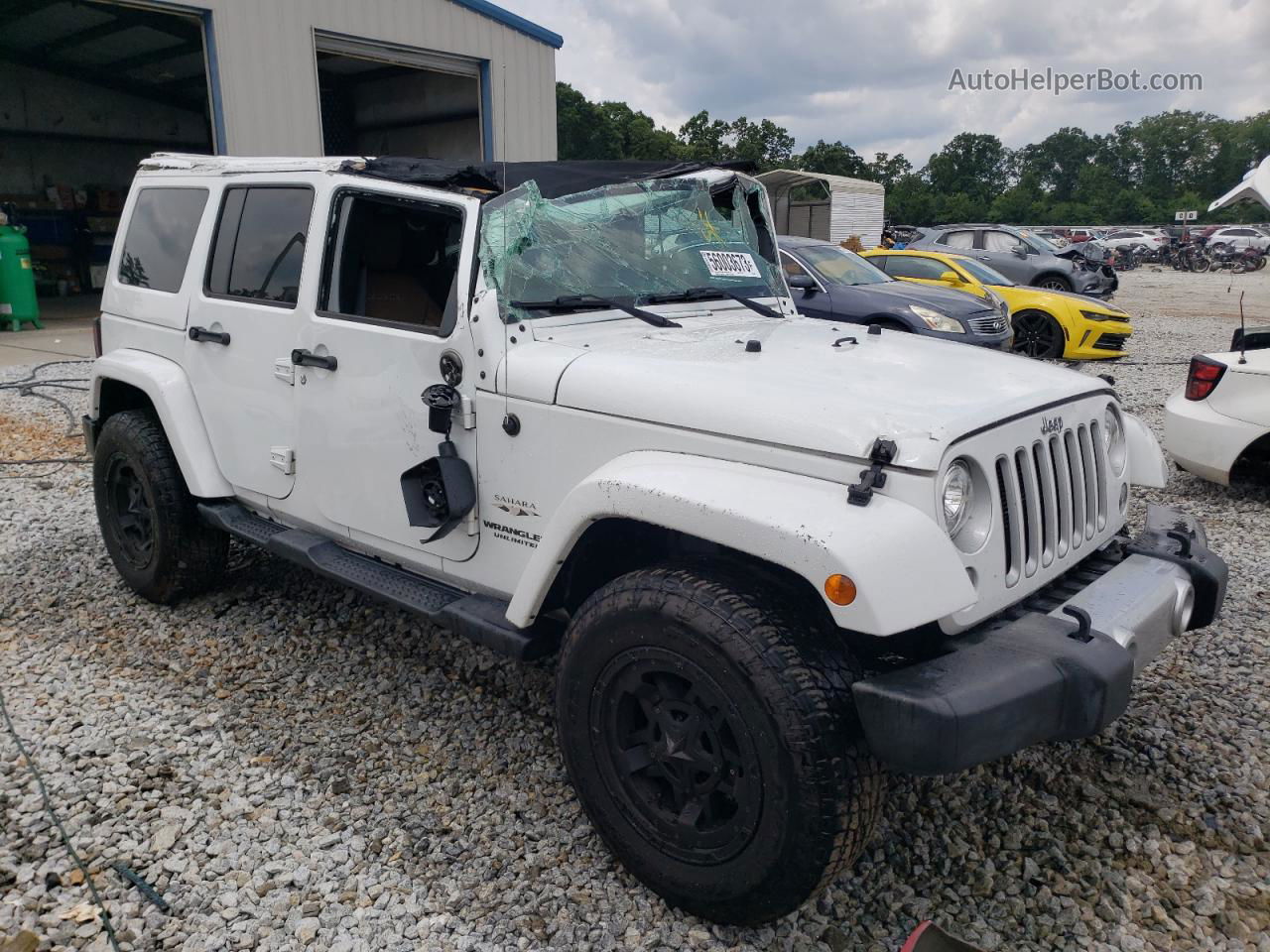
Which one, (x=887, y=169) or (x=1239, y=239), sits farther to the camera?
(x=887, y=169)

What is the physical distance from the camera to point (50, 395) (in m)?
9.30

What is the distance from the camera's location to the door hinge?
11.8ft

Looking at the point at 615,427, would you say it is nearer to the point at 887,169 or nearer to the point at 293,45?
the point at 293,45

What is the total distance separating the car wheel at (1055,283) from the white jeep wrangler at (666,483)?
15338 millimetres

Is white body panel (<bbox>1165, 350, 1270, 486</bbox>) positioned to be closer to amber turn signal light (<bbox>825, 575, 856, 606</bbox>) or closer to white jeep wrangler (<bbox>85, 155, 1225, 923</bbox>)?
white jeep wrangler (<bbox>85, 155, 1225, 923</bbox>)

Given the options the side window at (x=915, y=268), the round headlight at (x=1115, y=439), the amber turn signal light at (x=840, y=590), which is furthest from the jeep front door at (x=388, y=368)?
the side window at (x=915, y=268)

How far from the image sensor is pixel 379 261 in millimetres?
3432

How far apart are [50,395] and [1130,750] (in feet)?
31.8

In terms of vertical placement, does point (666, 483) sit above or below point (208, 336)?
below

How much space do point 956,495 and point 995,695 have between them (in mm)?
497

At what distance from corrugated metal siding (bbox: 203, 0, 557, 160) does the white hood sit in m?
8.13

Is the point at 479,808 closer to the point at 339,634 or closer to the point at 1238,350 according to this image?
the point at 339,634

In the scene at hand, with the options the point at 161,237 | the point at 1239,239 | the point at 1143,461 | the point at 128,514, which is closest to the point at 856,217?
the point at 1239,239

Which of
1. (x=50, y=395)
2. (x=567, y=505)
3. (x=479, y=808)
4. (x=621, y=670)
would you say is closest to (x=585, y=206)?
(x=567, y=505)
